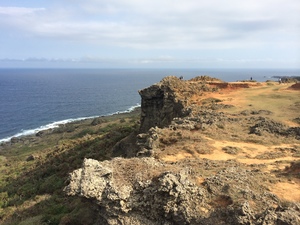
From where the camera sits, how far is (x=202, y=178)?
40.5 ft

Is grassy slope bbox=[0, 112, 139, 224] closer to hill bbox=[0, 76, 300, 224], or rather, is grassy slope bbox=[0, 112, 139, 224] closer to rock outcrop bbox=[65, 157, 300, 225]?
hill bbox=[0, 76, 300, 224]

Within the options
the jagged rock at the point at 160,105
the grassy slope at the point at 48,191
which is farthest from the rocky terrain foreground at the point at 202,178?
the jagged rock at the point at 160,105

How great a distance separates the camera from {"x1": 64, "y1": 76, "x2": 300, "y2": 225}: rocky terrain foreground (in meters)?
10.4

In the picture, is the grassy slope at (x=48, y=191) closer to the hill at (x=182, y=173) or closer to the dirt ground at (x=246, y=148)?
the hill at (x=182, y=173)

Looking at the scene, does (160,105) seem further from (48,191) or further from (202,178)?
(202,178)

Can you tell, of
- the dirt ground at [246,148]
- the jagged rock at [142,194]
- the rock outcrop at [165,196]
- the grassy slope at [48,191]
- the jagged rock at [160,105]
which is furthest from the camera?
the jagged rock at [160,105]

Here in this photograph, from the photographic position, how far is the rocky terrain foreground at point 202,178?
1044 centimetres

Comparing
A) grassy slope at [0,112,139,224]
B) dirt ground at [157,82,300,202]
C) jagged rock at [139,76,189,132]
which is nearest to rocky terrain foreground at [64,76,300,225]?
dirt ground at [157,82,300,202]

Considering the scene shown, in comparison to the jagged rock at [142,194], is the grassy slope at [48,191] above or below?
below

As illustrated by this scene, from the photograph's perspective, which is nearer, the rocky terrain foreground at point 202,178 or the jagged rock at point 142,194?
the rocky terrain foreground at point 202,178

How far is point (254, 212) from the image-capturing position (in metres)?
9.80

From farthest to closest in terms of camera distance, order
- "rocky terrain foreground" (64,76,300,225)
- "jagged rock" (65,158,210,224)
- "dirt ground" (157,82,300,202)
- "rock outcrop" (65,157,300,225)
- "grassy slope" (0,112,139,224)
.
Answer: "grassy slope" (0,112,139,224), "dirt ground" (157,82,300,202), "jagged rock" (65,158,210,224), "rocky terrain foreground" (64,76,300,225), "rock outcrop" (65,157,300,225)

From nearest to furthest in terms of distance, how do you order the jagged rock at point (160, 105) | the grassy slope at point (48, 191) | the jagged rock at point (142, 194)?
the jagged rock at point (142, 194) → the grassy slope at point (48, 191) → the jagged rock at point (160, 105)

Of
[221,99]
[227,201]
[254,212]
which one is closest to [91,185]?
[227,201]
